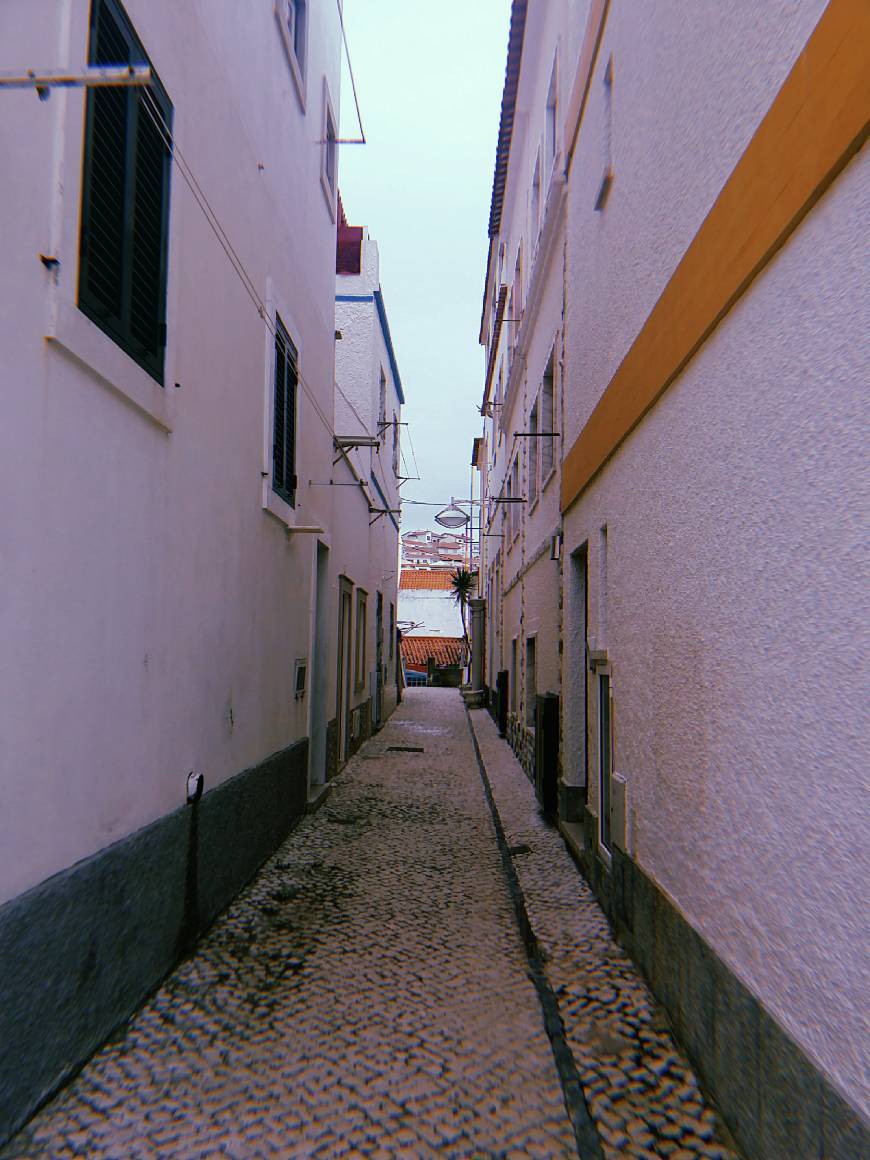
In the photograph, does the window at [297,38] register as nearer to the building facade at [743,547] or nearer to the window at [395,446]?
the building facade at [743,547]

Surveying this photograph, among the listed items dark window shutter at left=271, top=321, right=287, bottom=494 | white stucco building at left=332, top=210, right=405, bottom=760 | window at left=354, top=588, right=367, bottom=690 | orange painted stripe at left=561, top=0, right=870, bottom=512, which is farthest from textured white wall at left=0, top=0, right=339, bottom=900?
window at left=354, top=588, right=367, bottom=690

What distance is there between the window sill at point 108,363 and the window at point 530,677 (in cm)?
722

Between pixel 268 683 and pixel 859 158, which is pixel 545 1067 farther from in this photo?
pixel 268 683

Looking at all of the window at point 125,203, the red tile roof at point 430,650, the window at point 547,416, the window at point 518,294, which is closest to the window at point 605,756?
the window at point 125,203

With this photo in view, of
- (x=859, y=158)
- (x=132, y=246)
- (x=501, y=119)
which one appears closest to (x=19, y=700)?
(x=132, y=246)

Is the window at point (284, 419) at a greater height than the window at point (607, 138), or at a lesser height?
lesser

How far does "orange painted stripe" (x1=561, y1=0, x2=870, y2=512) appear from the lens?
1988 millimetres

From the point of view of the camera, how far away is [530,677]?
11.0 metres

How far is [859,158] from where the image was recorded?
6.43 ft

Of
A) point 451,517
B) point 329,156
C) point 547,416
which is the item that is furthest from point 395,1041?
point 451,517

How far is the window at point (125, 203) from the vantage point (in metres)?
3.11

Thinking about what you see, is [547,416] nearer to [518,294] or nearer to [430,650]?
[518,294]

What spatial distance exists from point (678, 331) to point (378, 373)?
11426 millimetres

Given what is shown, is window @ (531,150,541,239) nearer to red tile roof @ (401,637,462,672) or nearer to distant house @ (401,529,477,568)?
red tile roof @ (401,637,462,672)
